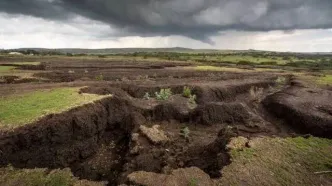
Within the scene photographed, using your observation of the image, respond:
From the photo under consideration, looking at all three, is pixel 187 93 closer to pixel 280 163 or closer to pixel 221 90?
pixel 221 90


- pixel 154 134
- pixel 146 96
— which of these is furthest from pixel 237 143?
pixel 146 96

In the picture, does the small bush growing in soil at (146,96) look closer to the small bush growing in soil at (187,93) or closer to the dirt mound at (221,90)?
the small bush growing in soil at (187,93)

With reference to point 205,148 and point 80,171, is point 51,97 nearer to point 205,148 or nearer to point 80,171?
point 80,171

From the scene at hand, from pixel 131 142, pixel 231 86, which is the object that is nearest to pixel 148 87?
pixel 231 86

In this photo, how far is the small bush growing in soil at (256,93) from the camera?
3303cm

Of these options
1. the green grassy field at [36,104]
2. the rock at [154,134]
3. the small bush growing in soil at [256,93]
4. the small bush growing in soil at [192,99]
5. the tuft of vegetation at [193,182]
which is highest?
the green grassy field at [36,104]

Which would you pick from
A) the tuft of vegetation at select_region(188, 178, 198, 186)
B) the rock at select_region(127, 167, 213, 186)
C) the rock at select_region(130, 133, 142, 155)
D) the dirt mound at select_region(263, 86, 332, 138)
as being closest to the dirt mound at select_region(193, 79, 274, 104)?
the dirt mound at select_region(263, 86, 332, 138)

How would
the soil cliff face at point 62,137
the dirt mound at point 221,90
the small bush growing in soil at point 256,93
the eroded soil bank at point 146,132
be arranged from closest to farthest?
the soil cliff face at point 62,137 → the eroded soil bank at point 146,132 → the dirt mound at point 221,90 → the small bush growing in soil at point 256,93

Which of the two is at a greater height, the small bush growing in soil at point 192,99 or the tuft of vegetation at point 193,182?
the small bush growing in soil at point 192,99

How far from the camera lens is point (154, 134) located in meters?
22.8

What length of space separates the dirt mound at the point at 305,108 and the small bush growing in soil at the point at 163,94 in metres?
8.12

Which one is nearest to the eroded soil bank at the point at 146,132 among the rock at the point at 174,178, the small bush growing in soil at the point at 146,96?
the rock at the point at 174,178

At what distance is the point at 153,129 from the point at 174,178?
6.45 m

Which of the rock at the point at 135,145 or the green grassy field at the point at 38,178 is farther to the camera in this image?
the rock at the point at 135,145
